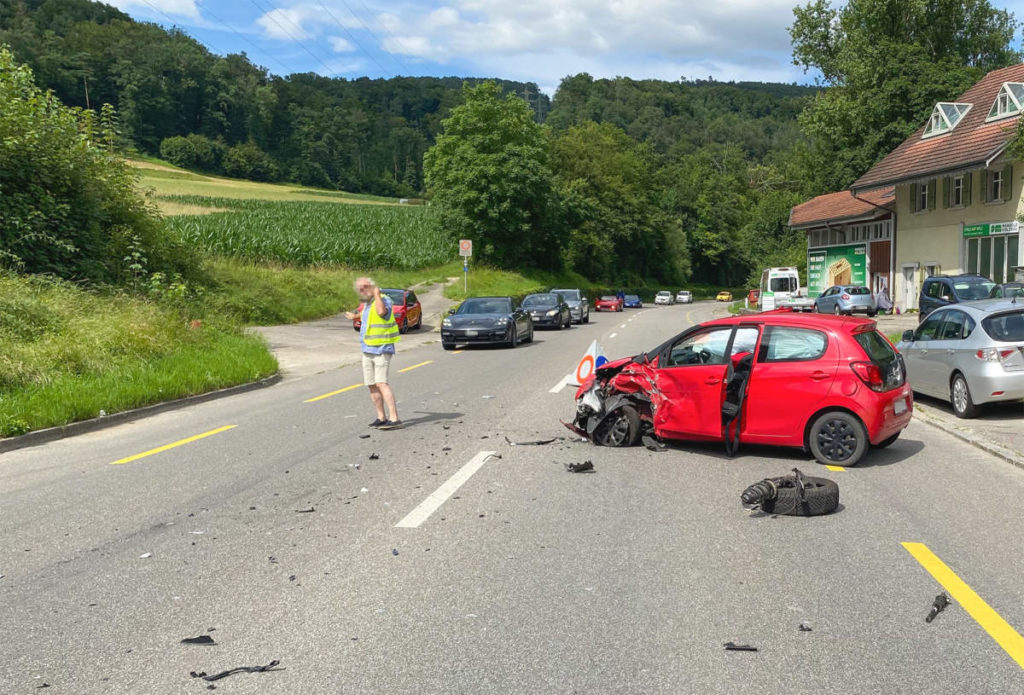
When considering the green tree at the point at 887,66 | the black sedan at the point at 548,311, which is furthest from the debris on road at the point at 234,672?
the green tree at the point at 887,66

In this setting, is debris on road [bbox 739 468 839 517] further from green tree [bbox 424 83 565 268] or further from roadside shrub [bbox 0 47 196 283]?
green tree [bbox 424 83 565 268]

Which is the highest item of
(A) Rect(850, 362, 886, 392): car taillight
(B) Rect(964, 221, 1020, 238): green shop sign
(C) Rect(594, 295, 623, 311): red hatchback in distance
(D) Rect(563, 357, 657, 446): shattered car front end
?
(B) Rect(964, 221, 1020, 238): green shop sign

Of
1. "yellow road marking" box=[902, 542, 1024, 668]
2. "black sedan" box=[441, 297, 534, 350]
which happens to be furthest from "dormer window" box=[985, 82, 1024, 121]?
"yellow road marking" box=[902, 542, 1024, 668]

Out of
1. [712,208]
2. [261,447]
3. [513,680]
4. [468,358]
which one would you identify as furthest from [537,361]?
[712,208]

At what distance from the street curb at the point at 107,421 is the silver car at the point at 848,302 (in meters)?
29.1

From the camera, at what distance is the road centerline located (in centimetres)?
641

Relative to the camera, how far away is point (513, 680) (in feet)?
12.3

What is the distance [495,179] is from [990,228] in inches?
1372

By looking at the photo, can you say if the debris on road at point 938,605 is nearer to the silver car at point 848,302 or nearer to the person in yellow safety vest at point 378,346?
the person in yellow safety vest at point 378,346

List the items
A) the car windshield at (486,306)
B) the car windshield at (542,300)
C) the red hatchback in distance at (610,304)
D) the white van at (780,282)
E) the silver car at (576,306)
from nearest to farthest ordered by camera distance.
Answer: the car windshield at (486,306) < the car windshield at (542,300) < the silver car at (576,306) < the white van at (780,282) < the red hatchback in distance at (610,304)

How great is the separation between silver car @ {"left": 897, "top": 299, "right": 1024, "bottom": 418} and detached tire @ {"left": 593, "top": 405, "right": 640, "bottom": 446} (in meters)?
5.11

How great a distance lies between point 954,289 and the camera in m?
22.2

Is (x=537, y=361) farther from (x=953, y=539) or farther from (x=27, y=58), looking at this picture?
(x=27, y=58)

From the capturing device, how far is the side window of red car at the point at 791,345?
8438mm
